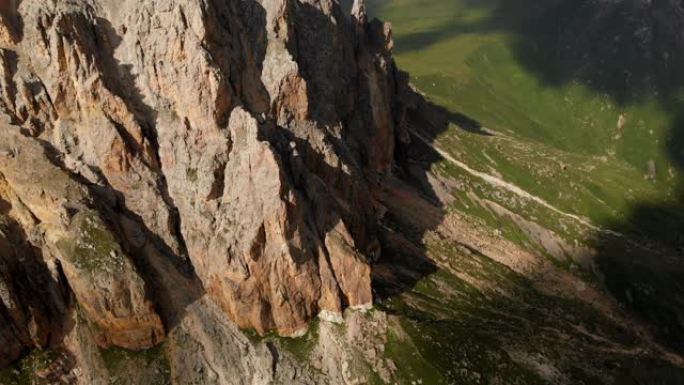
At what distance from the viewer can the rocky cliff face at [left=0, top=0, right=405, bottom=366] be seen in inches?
3007

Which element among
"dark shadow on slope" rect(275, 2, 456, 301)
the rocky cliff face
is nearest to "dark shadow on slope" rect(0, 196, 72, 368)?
the rocky cliff face

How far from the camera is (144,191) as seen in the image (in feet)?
282

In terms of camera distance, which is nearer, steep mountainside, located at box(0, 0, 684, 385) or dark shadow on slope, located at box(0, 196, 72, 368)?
dark shadow on slope, located at box(0, 196, 72, 368)

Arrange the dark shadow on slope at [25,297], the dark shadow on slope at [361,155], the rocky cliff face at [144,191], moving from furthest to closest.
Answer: the dark shadow on slope at [361,155] → the rocky cliff face at [144,191] → the dark shadow on slope at [25,297]

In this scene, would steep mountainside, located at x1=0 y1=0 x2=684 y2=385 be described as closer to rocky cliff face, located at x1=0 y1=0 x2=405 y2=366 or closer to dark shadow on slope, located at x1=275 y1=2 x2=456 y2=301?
rocky cliff face, located at x1=0 y1=0 x2=405 y2=366

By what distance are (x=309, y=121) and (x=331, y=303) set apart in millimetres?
37390

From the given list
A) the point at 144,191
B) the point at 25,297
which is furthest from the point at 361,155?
the point at 25,297

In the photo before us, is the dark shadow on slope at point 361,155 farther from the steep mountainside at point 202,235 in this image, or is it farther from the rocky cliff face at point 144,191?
the rocky cliff face at point 144,191

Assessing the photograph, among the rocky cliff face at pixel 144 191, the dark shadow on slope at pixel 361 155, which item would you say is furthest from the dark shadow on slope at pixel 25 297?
the dark shadow on slope at pixel 361 155

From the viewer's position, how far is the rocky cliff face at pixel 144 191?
251 ft

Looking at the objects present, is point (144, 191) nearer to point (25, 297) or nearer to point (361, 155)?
point (25, 297)

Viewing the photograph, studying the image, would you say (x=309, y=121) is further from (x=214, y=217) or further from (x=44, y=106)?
(x=44, y=106)

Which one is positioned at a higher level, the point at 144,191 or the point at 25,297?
the point at 144,191

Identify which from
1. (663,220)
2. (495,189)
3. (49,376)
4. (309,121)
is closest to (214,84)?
(309,121)
